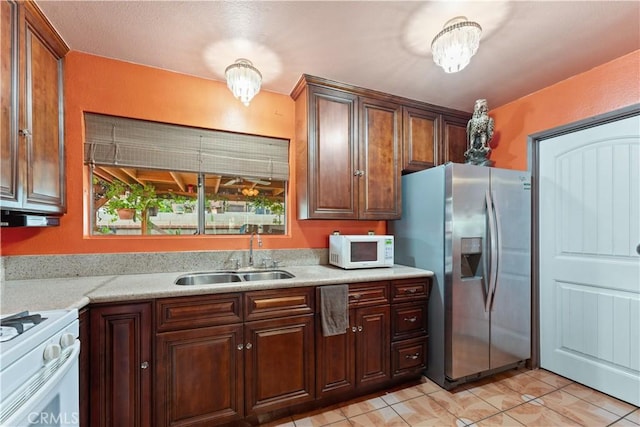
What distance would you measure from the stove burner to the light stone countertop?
165 millimetres

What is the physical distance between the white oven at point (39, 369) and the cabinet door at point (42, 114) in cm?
78

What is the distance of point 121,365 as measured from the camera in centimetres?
146

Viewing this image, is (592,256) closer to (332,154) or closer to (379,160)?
(379,160)

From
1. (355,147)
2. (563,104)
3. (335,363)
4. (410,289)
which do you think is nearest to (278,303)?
(335,363)

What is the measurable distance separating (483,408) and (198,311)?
199 cm

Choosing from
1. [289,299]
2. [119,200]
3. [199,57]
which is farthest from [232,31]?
[289,299]

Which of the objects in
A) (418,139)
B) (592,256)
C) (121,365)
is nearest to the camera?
(121,365)

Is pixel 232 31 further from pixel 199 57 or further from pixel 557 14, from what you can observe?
pixel 557 14

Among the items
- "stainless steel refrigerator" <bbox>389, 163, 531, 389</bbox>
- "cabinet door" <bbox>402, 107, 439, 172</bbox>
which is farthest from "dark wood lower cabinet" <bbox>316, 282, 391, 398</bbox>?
"cabinet door" <bbox>402, 107, 439, 172</bbox>

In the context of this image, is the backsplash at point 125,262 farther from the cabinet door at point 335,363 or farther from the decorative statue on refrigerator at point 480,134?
the decorative statue on refrigerator at point 480,134

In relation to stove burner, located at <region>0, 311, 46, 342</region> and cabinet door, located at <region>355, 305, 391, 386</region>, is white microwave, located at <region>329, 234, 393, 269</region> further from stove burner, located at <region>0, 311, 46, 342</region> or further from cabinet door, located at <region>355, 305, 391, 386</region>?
stove burner, located at <region>0, 311, 46, 342</region>

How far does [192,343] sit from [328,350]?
2.85 ft

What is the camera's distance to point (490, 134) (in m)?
2.45

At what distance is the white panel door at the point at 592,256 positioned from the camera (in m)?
1.97
